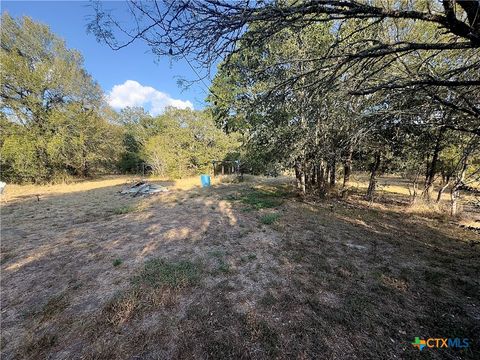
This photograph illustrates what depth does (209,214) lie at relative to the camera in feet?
20.9

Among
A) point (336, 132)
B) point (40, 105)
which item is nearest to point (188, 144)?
point (40, 105)

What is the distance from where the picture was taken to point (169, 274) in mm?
3107

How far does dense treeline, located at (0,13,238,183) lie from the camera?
12.6 meters

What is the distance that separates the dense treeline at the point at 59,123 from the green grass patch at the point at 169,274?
13051 mm

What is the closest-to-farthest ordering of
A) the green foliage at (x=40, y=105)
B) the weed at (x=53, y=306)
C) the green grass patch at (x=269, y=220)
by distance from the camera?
1. the weed at (x=53, y=306)
2. the green grass patch at (x=269, y=220)
3. the green foliage at (x=40, y=105)

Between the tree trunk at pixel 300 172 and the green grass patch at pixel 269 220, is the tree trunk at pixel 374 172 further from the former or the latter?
the green grass patch at pixel 269 220

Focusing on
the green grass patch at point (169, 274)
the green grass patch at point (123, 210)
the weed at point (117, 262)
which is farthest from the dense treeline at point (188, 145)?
the green grass patch at point (169, 274)

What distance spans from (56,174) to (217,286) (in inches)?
658

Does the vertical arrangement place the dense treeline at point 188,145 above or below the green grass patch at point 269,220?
above

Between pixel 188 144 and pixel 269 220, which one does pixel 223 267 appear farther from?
pixel 188 144

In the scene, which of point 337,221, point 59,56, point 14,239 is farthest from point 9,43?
point 337,221

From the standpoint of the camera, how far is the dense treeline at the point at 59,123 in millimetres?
12555

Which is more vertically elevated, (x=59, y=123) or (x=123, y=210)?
(x=59, y=123)

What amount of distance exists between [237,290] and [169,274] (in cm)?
102
